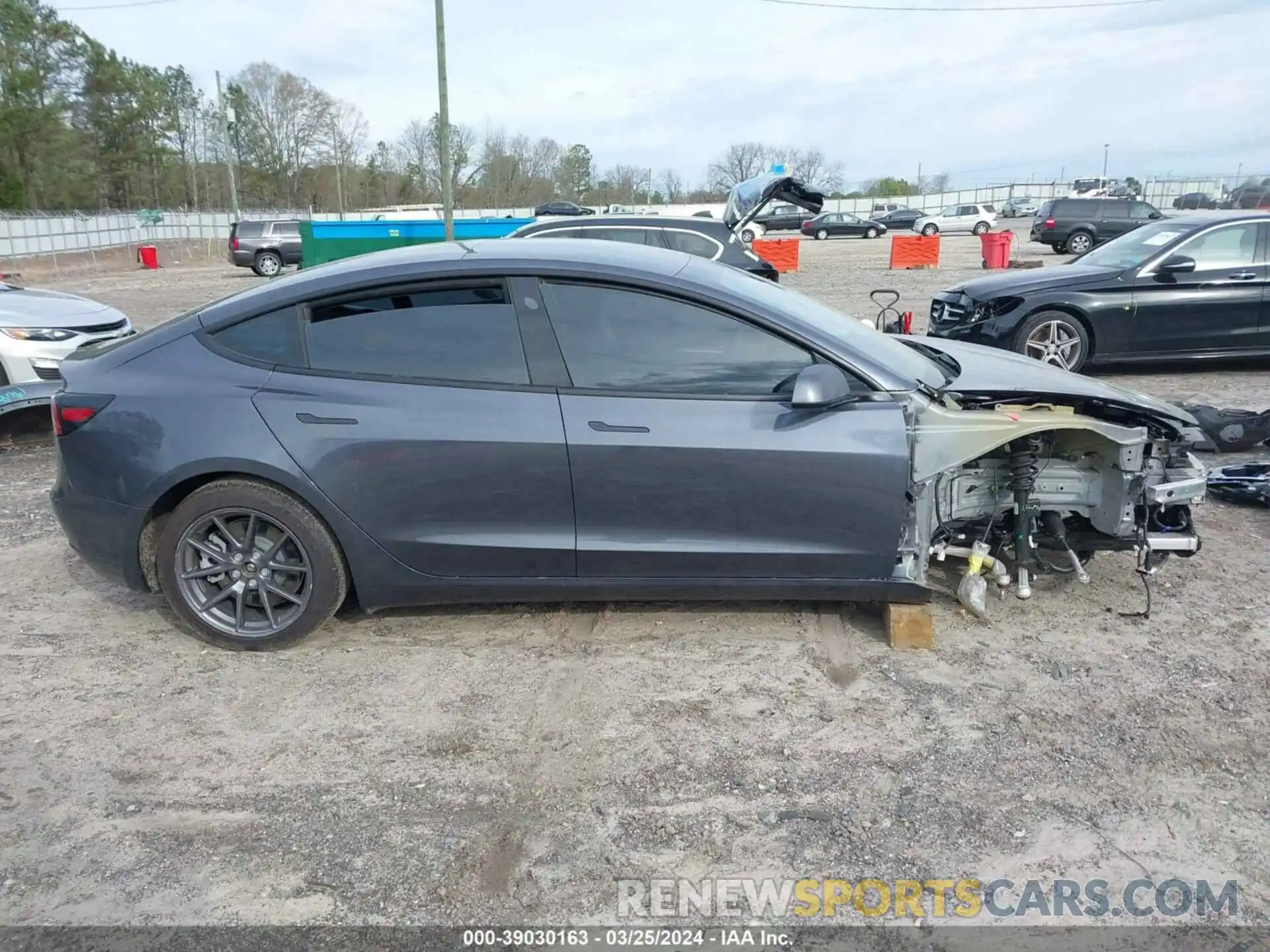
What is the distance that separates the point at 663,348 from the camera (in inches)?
145

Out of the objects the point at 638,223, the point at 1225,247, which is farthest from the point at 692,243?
the point at 1225,247

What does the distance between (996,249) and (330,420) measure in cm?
2189

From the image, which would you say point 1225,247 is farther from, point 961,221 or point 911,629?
point 961,221

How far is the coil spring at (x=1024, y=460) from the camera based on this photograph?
3912 millimetres

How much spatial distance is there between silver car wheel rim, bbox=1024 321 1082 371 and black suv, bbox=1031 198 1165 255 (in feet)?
71.5

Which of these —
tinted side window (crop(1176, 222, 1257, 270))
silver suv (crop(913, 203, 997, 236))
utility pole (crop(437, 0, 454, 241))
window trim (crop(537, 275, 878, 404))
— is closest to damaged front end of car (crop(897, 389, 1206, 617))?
window trim (crop(537, 275, 878, 404))

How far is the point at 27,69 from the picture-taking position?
5309 cm

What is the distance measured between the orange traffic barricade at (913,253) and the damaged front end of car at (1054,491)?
21264 mm

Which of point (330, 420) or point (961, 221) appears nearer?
point (330, 420)

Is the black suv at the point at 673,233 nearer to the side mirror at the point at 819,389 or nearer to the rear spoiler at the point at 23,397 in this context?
the rear spoiler at the point at 23,397

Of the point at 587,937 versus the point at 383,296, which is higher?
the point at 383,296

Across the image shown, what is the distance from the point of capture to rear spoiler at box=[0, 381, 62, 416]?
22.6 feet

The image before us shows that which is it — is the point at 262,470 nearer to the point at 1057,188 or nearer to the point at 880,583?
the point at 880,583

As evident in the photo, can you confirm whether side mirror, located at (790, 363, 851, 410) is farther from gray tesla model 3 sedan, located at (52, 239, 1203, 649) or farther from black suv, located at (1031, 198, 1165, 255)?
black suv, located at (1031, 198, 1165, 255)
